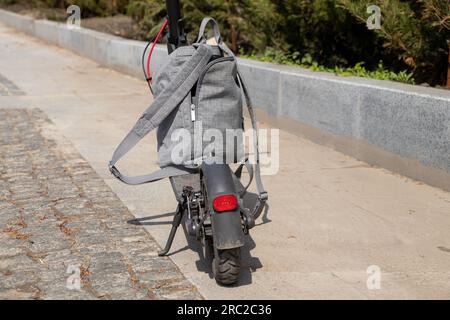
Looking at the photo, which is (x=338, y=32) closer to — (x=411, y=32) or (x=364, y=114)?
(x=411, y=32)

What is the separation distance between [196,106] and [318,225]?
1.22m

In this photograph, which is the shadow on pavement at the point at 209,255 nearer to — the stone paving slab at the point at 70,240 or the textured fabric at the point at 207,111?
the stone paving slab at the point at 70,240

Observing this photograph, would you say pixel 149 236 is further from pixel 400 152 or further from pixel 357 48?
pixel 357 48

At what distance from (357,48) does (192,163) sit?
4.95 m

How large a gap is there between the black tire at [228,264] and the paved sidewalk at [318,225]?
0.09 m

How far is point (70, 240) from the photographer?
4.60 metres

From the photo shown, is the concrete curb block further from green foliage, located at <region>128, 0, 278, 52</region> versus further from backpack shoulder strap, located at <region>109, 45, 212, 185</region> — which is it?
green foliage, located at <region>128, 0, 278, 52</region>

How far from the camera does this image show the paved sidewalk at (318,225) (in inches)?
154

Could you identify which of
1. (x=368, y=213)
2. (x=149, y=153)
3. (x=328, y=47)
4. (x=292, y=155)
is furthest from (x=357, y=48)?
(x=368, y=213)

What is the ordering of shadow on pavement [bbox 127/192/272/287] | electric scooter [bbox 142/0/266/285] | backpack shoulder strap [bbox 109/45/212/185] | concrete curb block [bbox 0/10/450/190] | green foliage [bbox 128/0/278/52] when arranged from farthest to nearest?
green foliage [bbox 128/0/278/52] < concrete curb block [bbox 0/10/450/190] < backpack shoulder strap [bbox 109/45/212/185] < shadow on pavement [bbox 127/192/272/287] < electric scooter [bbox 142/0/266/285]

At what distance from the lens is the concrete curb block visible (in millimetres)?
5656

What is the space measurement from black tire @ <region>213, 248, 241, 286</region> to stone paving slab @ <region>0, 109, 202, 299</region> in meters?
0.17

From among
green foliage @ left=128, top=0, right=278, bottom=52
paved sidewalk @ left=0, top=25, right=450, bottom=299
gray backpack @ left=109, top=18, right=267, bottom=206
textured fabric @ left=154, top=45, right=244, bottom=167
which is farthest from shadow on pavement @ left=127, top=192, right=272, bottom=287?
green foliage @ left=128, top=0, right=278, bottom=52

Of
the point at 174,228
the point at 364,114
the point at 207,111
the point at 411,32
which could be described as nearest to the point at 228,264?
the point at 174,228
